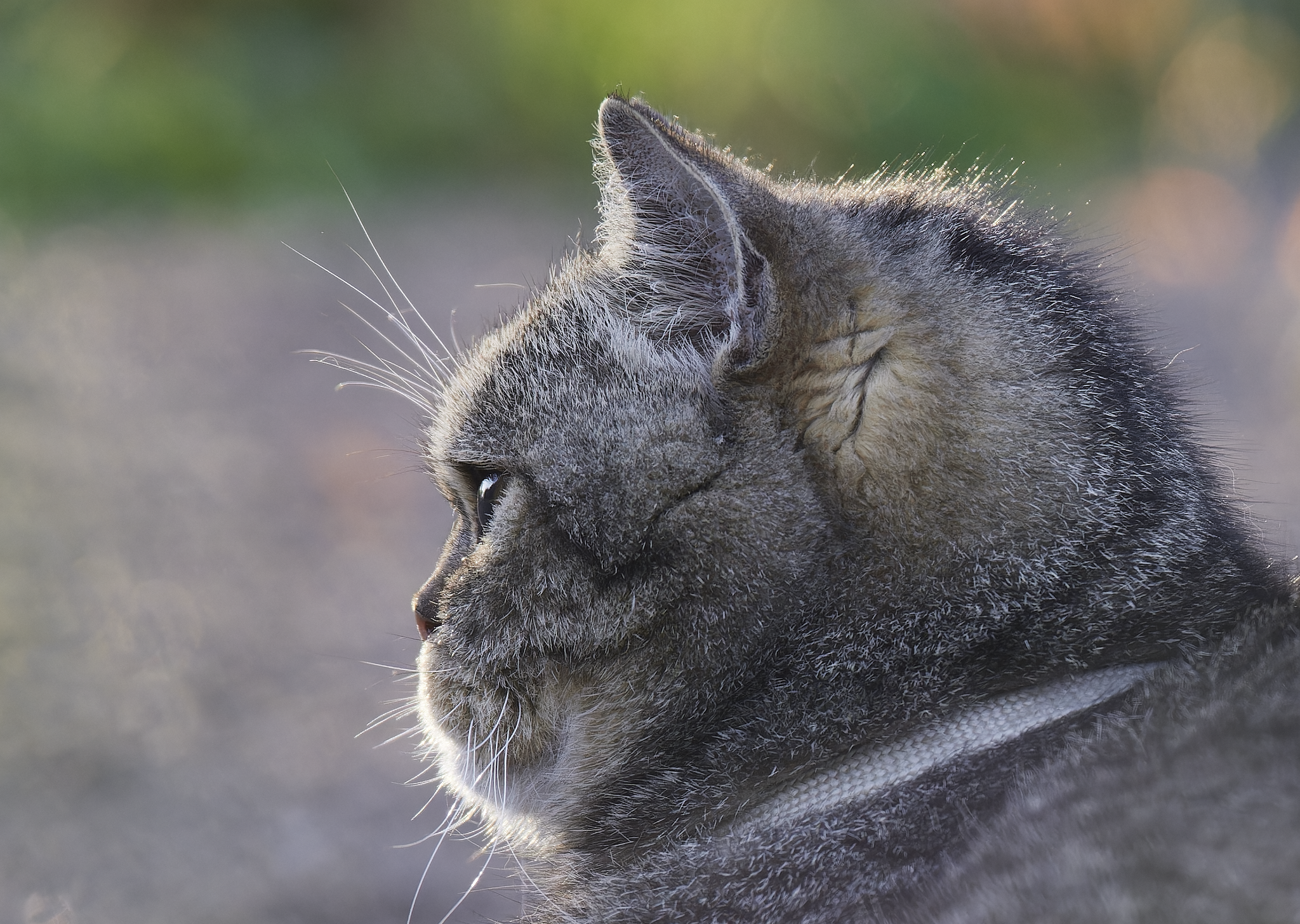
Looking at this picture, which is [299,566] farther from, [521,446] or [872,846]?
[872,846]

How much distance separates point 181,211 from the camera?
5992mm

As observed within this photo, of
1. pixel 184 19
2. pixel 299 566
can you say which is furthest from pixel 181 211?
pixel 299 566

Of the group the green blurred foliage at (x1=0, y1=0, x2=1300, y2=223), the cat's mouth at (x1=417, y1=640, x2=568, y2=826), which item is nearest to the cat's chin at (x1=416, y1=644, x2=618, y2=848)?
the cat's mouth at (x1=417, y1=640, x2=568, y2=826)

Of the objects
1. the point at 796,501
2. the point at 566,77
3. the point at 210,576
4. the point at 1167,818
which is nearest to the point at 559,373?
the point at 796,501

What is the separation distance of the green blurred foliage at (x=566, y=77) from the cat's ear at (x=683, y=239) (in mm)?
4876

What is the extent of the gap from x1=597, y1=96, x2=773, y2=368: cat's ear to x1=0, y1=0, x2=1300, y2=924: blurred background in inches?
21.7

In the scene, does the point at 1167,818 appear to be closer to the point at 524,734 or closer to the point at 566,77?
the point at 524,734

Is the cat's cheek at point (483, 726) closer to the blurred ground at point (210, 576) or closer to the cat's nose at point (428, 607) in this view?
the cat's nose at point (428, 607)

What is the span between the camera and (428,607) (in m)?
1.85

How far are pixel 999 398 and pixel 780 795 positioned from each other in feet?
2.08

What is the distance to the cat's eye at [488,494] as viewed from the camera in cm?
178

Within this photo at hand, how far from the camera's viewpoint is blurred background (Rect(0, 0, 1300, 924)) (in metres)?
2.89

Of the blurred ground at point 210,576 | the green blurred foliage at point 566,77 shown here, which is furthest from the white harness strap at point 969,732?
the green blurred foliage at point 566,77

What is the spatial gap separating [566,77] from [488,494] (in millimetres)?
5630
